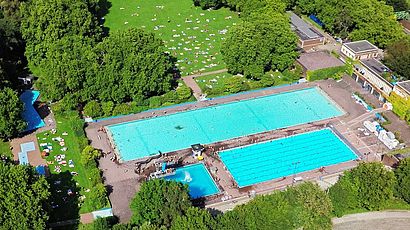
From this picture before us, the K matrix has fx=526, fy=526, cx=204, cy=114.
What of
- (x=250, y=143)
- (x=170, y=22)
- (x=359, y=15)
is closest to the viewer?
(x=250, y=143)

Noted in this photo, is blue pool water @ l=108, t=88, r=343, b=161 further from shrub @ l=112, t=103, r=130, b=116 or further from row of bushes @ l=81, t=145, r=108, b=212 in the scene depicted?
row of bushes @ l=81, t=145, r=108, b=212

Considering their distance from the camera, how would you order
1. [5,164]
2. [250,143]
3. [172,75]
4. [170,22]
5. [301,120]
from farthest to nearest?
[170,22], [172,75], [301,120], [250,143], [5,164]

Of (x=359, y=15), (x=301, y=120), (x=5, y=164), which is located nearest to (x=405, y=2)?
(x=359, y=15)

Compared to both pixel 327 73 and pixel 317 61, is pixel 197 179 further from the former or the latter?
pixel 317 61

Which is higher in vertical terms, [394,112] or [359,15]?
[359,15]

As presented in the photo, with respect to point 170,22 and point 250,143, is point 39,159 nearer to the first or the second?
point 250,143

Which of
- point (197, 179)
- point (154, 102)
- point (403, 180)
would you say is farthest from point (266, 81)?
point (403, 180)

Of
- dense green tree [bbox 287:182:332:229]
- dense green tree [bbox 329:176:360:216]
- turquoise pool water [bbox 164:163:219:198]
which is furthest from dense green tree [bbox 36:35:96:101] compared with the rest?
dense green tree [bbox 329:176:360:216]
